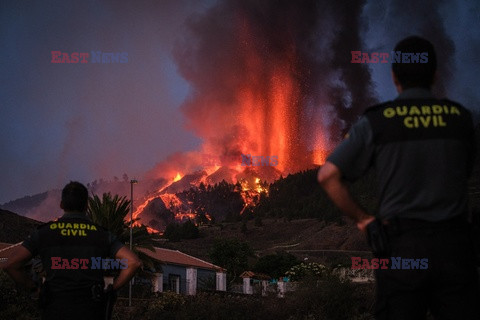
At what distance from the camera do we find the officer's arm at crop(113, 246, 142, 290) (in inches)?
196

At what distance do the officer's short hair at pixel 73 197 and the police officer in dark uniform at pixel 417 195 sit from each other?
2450mm

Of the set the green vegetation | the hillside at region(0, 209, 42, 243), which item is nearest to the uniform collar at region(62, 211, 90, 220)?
the hillside at region(0, 209, 42, 243)

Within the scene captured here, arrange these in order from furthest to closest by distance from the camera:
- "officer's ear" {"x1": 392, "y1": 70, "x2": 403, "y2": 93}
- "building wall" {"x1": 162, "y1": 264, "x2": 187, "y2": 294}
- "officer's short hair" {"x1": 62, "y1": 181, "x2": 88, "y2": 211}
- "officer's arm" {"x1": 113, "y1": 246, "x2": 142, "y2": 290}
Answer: "building wall" {"x1": 162, "y1": 264, "x2": 187, "y2": 294}, "officer's short hair" {"x1": 62, "y1": 181, "x2": 88, "y2": 211}, "officer's arm" {"x1": 113, "y1": 246, "x2": 142, "y2": 290}, "officer's ear" {"x1": 392, "y1": 70, "x2": 403, "y2": 93}

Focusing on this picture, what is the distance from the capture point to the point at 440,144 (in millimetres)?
3477

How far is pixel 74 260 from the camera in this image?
16.5 ft

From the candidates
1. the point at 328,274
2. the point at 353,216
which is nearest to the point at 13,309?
the point at 328,274

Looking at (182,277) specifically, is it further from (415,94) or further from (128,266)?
(415,94)

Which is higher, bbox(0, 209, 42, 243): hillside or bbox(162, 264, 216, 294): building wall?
bbox(0, 209, 42, 243): hillside

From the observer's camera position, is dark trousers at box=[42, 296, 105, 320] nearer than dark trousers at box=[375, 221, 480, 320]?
No

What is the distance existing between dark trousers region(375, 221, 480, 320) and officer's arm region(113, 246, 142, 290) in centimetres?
225

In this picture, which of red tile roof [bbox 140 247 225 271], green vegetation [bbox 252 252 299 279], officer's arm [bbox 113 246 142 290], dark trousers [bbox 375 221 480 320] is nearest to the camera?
dark trousers [bbox 375 221 480 320]

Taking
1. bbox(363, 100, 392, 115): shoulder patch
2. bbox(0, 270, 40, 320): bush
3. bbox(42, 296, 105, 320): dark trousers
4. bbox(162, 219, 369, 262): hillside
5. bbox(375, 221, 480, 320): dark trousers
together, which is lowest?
bbox(0, 270, 40, 320): bush

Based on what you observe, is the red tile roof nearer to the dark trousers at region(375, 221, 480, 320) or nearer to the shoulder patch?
the shoulder patch

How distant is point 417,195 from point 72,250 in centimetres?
291
